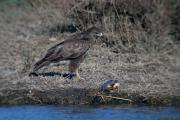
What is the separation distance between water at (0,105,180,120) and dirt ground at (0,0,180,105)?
608 millimetres

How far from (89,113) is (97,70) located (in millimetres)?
2754

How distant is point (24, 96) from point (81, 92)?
3.42ft

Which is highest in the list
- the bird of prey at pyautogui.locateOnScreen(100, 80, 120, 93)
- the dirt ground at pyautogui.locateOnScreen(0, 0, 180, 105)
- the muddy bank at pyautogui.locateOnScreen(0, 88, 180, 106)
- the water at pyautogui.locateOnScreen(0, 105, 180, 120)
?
the dirt ground at pyautogui.locateOnScreen(0, 0, 180, 105)

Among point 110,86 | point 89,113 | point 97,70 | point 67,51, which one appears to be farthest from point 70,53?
point 89,113

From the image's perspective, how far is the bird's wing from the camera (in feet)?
45.1

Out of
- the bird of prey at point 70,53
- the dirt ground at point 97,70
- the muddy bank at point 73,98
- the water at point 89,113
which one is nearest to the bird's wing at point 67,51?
the bird of prey at point 70,53

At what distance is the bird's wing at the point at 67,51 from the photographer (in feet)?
45.1

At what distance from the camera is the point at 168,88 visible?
509 inches

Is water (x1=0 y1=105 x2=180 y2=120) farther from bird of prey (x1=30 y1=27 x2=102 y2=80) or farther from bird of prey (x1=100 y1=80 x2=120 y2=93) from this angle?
bird of prey (x1=30 y1=27 x2=102 y2=80)

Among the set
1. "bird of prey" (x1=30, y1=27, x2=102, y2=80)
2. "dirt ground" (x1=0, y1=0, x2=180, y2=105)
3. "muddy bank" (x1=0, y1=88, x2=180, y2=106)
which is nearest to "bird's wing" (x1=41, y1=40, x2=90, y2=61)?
"bird of prey" (x1=30, y1=27, x2=102, y2=80)

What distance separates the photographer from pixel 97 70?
14.5 meters

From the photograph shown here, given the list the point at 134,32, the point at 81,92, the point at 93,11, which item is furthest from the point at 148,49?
the point at 81,92

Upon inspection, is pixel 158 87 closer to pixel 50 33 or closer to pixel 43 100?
pixel 43 100

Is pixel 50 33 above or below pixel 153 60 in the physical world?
above
